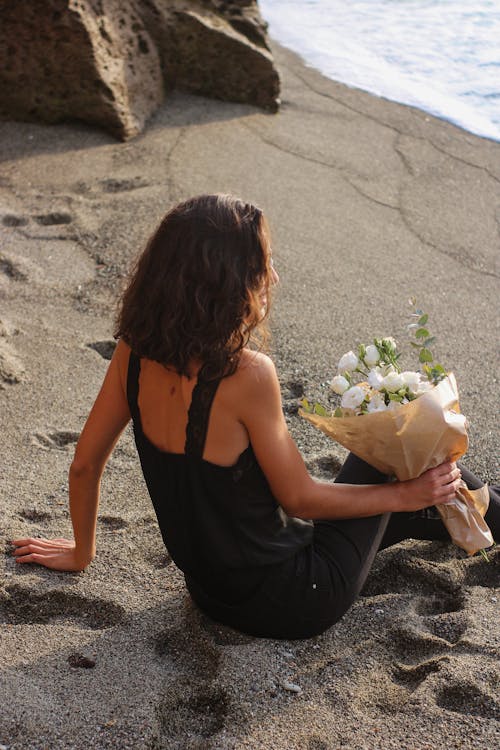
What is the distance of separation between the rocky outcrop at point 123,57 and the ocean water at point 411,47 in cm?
146

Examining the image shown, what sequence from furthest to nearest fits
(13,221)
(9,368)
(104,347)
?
(13,221) < (104,347) < (9,368)

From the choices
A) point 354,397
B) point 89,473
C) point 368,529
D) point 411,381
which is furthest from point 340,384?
point 89,473

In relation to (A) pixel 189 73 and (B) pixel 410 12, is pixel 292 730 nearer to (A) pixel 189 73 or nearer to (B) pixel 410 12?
(A) pixel 189 73

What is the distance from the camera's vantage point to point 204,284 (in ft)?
6.12

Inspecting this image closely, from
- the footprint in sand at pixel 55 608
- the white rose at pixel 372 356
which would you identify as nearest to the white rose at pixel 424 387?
the white rose at pixel 372 356

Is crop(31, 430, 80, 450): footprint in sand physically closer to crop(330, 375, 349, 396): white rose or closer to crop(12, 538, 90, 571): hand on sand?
crop(12, 538, 90, 571): hand on sand

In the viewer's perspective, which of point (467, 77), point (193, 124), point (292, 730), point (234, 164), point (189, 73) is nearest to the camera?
point (292, 730)

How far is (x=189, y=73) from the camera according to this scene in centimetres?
611

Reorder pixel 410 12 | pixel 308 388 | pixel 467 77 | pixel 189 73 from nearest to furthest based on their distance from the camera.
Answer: pixel 308 388, pixel 189 73, pixel 467 77, pixel 410 12

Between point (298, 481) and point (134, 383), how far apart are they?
0.48 metres

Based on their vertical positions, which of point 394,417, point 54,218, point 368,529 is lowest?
point 54,218

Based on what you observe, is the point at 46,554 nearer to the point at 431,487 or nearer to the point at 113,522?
the point at 113,522

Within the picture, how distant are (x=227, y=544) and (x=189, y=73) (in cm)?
479

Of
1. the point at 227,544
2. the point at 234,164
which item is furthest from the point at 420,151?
the point at 227,544
